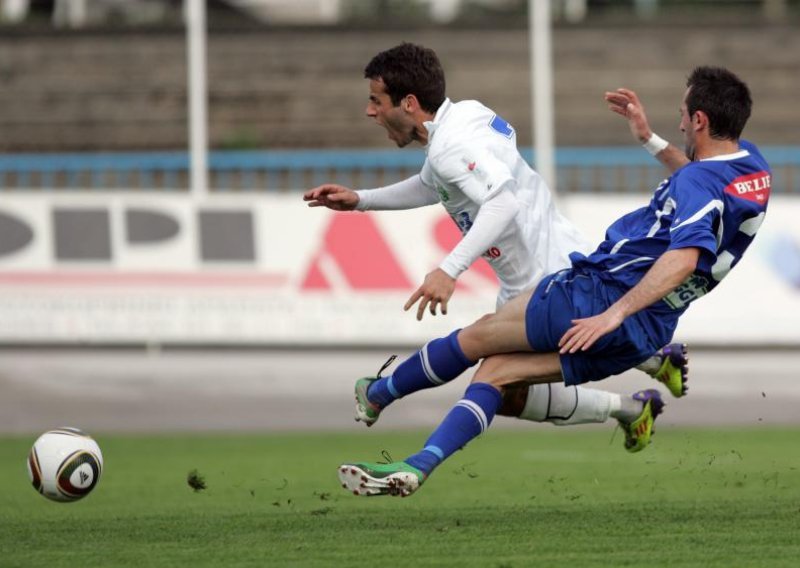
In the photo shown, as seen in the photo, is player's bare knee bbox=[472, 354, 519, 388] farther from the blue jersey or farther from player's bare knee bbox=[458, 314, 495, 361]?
the blue jersey

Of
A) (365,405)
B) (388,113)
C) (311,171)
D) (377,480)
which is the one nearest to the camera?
(377,480)

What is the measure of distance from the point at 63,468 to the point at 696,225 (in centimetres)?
329

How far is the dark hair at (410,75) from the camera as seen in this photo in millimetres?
7840

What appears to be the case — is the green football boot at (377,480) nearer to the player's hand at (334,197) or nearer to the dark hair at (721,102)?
the player's hand at (334,197)

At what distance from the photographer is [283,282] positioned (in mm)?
17922

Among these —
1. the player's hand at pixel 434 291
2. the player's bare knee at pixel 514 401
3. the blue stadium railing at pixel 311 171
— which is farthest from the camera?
the blue stadium railing at pixel 311 171

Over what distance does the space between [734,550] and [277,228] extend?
12.0 meters

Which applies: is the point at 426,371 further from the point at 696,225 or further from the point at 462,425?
the point at 696,225

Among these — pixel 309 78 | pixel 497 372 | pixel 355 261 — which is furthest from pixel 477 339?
pixel 309 78

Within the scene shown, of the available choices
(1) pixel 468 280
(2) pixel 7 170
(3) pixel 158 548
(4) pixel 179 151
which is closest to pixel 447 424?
(3) pixel 158 548

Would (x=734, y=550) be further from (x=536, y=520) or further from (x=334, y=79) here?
(x=334, y=79)

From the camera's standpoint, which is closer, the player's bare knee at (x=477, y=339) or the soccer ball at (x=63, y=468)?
the player's bare knee at (x=477, y=339)

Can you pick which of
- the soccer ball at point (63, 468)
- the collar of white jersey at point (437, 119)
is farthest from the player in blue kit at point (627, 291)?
the soccer ball at point (63, 468)

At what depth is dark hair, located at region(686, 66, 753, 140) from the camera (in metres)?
7.28
